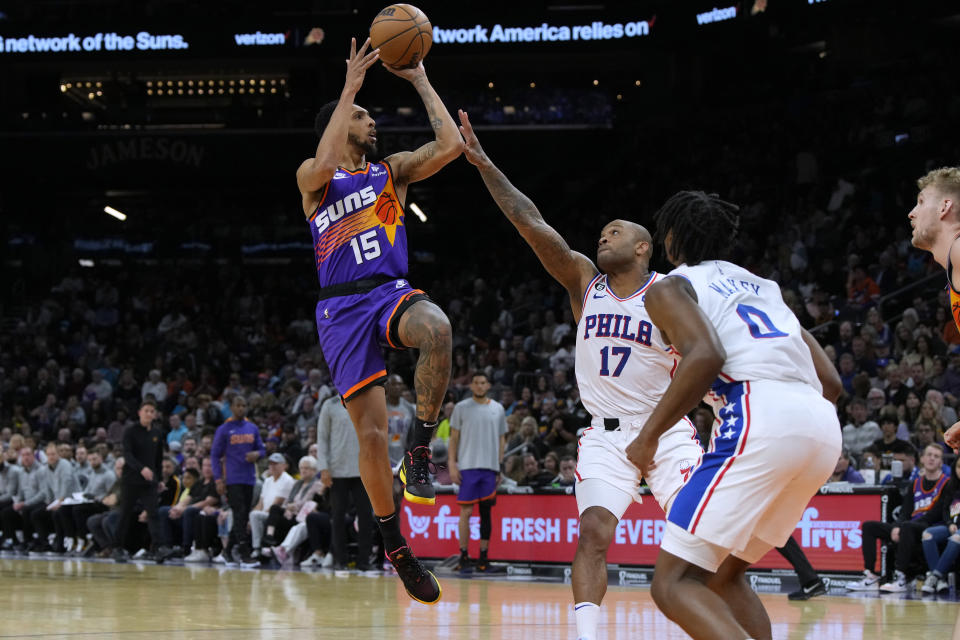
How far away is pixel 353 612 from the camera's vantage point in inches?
341

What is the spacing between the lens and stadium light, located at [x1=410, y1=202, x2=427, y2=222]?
28.7 m

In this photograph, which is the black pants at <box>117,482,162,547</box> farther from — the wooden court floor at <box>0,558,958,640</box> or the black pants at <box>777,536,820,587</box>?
the black pants at <box>777,536,820,587</box>

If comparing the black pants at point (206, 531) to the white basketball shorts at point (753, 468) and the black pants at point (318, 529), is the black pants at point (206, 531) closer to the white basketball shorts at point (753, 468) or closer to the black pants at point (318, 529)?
the black pants at point (318, 529)

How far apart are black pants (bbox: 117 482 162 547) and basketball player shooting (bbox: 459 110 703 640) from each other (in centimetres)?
964

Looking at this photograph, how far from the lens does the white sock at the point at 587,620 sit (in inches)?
220

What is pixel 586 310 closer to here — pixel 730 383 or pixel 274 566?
pixel 730 383

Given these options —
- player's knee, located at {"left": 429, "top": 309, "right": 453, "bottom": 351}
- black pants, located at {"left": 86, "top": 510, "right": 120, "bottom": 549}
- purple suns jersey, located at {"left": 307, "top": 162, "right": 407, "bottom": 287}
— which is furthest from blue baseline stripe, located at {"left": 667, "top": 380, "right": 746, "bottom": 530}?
black pants, located at {"left": 86, "top": 510, "right": 120, "bottom": 549}

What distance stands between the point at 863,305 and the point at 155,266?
17779 millimetres

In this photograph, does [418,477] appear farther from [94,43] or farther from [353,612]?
[94,43]

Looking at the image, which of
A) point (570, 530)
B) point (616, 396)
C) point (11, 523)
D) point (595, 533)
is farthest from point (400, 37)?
point (11, 523)

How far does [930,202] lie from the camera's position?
4832 millimetres

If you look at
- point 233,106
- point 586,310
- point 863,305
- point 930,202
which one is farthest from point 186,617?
point 233,106

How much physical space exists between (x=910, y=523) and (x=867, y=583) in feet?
2.66

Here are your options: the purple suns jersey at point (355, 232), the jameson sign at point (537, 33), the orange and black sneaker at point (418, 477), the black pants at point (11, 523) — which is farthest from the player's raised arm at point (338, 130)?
the jameson sign at point (537, 33)
